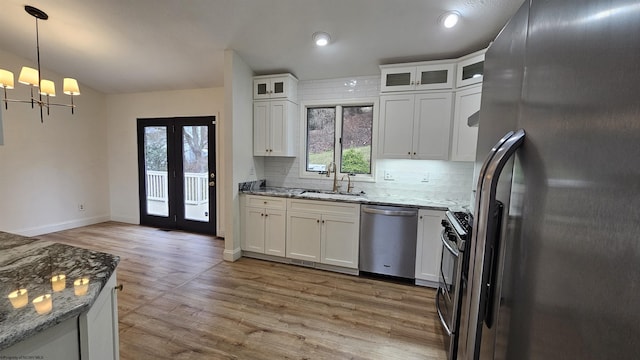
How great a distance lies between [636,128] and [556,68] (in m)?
0.31

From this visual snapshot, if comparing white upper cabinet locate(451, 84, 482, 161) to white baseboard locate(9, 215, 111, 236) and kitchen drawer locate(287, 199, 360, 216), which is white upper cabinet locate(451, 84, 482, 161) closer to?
kitchen drawer locate(287, 199, 360, 216)

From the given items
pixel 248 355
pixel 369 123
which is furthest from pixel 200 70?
pixel 248 355

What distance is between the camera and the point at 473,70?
2781 mm

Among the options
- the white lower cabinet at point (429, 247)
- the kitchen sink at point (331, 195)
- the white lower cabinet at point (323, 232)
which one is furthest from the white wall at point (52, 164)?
the white lower cabinet at point (429, 247)

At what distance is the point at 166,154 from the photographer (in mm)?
4926

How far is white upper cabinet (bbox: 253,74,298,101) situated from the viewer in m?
3.63

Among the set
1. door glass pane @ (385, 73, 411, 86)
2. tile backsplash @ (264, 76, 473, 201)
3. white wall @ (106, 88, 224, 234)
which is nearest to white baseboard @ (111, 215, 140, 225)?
white wall @ (106, 88, 224, 234)

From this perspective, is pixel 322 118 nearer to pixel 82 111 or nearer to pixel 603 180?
pixel 603 180

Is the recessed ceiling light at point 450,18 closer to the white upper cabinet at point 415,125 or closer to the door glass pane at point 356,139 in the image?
the white upper cabinet at point 415,125

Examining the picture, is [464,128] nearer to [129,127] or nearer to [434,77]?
[434,77]

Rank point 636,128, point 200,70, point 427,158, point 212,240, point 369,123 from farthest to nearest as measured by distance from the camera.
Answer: point 212,240 → point 200,70 → point 369,123 → point 427,158 → point 636,128

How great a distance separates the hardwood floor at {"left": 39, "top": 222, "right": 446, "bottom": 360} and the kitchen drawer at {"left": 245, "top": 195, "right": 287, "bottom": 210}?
0.75m

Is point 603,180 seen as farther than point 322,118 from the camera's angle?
No

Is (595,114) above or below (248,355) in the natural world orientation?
above
